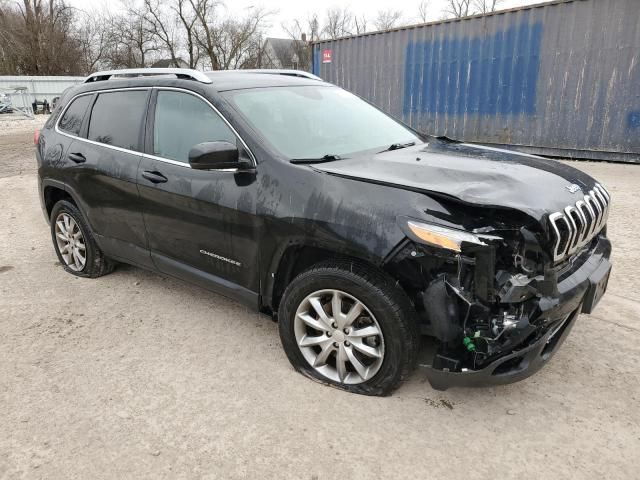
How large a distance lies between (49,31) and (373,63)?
37646 mm

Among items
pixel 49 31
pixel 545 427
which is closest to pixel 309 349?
pixel 545 427

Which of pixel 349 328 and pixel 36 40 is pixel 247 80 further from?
pixel 36 40

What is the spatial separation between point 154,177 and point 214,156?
0.82m

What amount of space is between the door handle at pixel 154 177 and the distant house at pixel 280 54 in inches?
1586

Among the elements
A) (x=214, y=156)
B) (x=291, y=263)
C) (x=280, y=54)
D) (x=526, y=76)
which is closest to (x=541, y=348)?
(x=291, y=263)

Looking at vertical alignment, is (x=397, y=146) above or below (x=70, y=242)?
above

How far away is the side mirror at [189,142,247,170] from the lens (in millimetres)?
2863

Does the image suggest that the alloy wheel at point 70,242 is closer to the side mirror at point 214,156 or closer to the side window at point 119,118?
the side window at point 119,118

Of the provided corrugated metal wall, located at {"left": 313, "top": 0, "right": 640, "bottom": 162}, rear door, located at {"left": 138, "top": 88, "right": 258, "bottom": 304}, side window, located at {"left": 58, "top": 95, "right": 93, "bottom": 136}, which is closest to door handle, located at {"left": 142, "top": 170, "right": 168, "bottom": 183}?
rear door, located at {"left": 138, "top": 88, "right": 258, "bottom": 304}

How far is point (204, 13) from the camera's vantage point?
128 feet

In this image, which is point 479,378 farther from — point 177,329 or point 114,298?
point 114,298

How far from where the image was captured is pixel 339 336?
9.08 feet

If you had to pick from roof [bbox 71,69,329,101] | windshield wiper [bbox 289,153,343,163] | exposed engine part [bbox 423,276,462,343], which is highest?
roof [bbox 71,69,329,101]

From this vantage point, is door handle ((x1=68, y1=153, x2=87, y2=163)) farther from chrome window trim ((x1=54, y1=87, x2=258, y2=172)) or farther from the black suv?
chrome window trim ((x1=54, y1=87, x2=258, y2=172))
